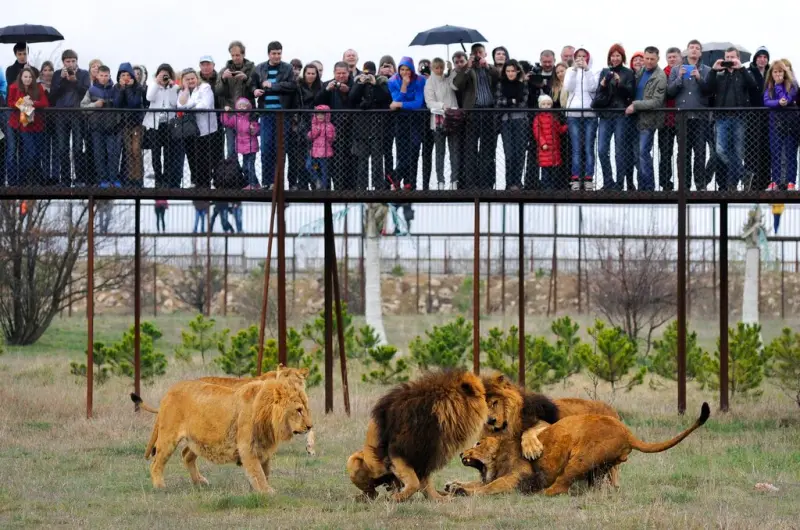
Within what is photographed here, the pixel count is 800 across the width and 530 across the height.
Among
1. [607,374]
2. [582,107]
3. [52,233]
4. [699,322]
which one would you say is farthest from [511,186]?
[699,322]

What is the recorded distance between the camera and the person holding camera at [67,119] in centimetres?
1730

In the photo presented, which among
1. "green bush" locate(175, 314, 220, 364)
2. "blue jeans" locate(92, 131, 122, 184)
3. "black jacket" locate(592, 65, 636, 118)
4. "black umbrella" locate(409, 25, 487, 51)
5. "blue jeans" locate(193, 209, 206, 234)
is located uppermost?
"black umbrella" locate(409, 25, 487, 51)

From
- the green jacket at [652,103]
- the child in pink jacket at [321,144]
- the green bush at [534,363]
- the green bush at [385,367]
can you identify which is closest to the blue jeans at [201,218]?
the green bush at [385,367]

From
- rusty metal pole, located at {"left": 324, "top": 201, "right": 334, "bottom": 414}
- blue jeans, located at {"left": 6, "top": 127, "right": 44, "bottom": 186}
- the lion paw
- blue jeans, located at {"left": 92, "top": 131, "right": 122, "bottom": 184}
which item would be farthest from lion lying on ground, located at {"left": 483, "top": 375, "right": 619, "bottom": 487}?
blue jeans, located at {"left": 6, "top": 127, "right": 44, "bottom": 186}

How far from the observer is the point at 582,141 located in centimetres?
1675

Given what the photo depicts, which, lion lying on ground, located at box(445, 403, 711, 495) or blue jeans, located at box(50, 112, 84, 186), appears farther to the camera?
blue jeans, located at box(50, 112, 84, 186)

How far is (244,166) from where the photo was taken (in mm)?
17297

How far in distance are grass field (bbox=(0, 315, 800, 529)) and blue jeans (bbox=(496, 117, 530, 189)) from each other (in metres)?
3.16

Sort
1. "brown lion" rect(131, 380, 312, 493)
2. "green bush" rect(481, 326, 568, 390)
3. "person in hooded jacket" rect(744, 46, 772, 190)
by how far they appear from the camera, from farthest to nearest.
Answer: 1. "green bush" rect(481, 326, 568, 390)
2. "person in hooded jacket" rect(744, 46, 772, 190)
3. "brown lion" rect(131, 380, 312, 493)

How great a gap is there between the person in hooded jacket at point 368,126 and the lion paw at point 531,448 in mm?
6233

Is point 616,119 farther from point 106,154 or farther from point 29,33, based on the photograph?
point 29,33

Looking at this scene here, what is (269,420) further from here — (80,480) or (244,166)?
(244,166)

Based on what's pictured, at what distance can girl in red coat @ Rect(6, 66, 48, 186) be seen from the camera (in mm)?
17219

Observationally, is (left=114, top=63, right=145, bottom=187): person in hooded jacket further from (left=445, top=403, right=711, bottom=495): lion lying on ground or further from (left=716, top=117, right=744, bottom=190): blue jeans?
(left=445, top=403, right=711, bottom=495): lion lying on ground
